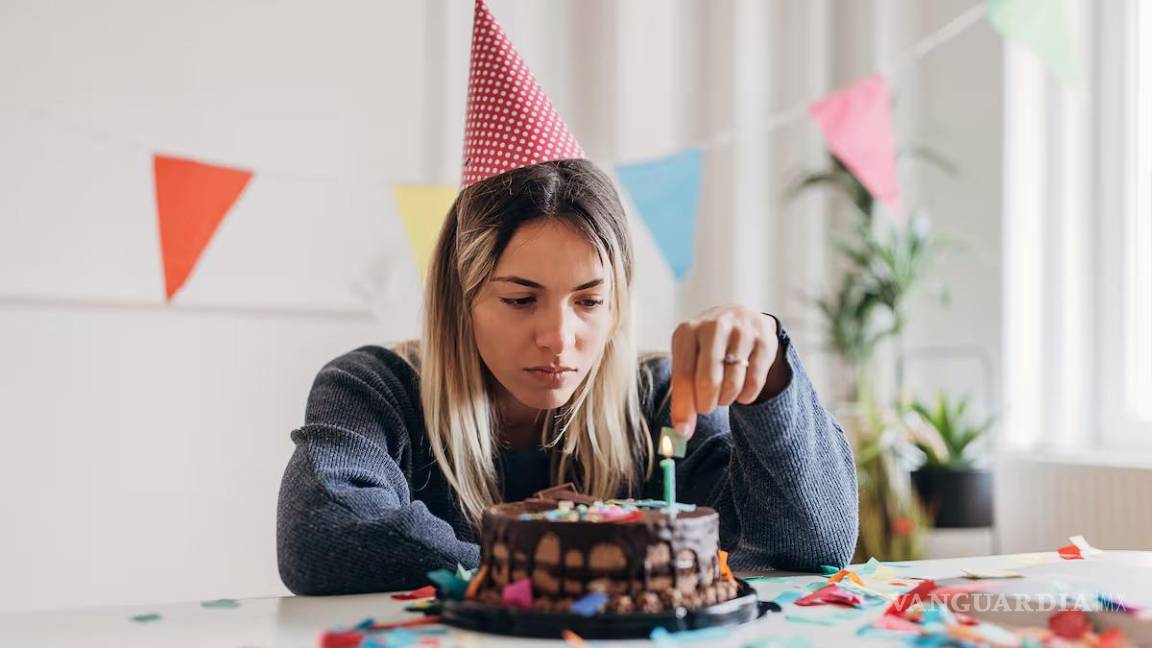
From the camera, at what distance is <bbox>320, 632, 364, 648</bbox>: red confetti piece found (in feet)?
2.31

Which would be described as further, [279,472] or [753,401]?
[279,472]

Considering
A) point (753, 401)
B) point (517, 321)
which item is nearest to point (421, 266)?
point (517, 321)

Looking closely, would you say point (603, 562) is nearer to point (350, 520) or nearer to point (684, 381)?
point (684, 381)

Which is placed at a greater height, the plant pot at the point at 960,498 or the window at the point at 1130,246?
the window at the point at 1130,246

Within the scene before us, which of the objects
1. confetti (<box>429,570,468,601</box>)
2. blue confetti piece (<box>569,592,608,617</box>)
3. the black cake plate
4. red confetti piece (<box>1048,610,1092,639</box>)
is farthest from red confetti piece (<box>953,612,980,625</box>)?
confetti (<box>429,570,468,601</box>)

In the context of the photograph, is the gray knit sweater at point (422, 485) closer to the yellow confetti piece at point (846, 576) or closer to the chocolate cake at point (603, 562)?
the yellow confetti piece at point (846, 576)

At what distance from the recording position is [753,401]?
1070 millimetres

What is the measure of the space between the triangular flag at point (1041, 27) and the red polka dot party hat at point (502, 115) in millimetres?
1531

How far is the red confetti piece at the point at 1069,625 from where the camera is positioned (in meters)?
0.73

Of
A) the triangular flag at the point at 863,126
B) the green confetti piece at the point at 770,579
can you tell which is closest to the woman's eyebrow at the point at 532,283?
the green confetti piece at the point at 770,579

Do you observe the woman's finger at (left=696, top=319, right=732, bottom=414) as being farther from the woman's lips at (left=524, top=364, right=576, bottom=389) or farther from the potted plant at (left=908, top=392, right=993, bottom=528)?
the potted plant at (left=908, top=392, right=993, bottom=528)

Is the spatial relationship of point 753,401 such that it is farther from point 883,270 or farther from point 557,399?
point 883,270

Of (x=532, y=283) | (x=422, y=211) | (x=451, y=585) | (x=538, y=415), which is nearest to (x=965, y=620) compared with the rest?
(x=451, y=585)

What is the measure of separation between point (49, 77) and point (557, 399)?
139 centimetres
